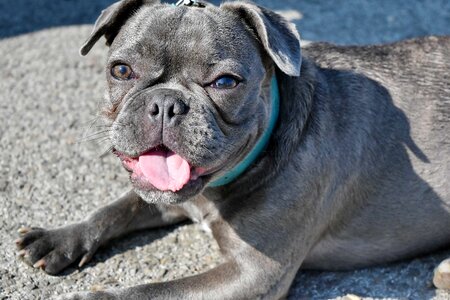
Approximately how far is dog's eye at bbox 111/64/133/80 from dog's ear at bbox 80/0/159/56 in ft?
1.07

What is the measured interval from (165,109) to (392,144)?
1.49m

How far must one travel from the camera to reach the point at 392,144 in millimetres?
4332

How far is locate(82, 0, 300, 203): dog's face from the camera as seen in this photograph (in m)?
3.69

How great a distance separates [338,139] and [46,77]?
11.7 feet

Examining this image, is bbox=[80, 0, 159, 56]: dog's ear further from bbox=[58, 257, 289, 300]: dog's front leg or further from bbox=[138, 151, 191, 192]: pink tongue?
bbox=[58, 257, 289, 300]: dog's front leg

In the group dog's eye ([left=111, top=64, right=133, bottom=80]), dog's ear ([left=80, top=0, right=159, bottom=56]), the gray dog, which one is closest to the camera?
the gray dog

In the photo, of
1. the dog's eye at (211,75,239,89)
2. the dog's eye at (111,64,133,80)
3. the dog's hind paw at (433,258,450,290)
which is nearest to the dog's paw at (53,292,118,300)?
the dog's eye at (111,64,133,80)

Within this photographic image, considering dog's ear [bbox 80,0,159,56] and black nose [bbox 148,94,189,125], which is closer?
black nose [bbox 148,94,189,125]

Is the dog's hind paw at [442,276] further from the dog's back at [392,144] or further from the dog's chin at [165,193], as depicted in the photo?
the dog's chin at [165,193]

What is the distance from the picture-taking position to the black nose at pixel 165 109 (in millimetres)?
3656

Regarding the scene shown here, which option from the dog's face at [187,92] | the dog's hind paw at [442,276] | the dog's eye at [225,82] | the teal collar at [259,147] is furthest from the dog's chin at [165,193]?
the dog's hind paw at [442,276]

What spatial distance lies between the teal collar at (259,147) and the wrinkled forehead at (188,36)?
30cm

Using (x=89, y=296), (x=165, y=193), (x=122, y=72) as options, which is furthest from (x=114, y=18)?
(x=89, y=296)

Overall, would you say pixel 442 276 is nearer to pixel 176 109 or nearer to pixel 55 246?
pixel 176 109
